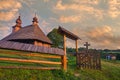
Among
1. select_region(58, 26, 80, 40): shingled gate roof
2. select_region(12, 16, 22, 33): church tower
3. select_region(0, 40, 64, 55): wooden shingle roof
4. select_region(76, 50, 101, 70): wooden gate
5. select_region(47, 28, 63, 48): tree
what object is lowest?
select_region(76, 50, 101, 70): wooden gate

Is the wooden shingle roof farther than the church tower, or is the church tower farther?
the church tower

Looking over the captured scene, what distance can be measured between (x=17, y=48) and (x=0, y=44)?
3.28 ft

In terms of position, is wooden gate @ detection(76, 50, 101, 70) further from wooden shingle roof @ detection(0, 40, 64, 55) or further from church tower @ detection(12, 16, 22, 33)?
church tower @ detection(12, 16, 22, 33)

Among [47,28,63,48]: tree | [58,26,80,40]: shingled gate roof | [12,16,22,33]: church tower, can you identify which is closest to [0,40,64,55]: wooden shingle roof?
[58,26,80,40]: shingled gate roof

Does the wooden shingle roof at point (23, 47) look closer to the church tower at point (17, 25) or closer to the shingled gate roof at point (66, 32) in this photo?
the shingled gate roof at point (66, 32)

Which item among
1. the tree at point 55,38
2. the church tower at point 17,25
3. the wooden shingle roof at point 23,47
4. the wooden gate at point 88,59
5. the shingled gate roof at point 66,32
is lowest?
the wooden gate at point 88,59

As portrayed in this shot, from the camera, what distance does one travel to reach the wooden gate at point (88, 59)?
1609cm

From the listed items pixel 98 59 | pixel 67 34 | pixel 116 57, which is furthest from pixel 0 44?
pixel 116 57

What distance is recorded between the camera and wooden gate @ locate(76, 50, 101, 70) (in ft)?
52.8

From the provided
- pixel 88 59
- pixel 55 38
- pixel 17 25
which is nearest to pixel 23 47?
pixel 88 59

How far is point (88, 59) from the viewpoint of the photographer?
16641 mm

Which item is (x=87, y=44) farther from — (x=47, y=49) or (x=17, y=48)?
(x=17, y=48)

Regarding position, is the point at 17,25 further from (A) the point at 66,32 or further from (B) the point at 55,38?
(A) the point at 66,32

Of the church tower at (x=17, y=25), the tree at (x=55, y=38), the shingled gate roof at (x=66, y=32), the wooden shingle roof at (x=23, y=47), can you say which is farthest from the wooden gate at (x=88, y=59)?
the tree at (x=55, y=38)
